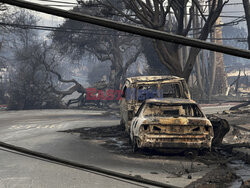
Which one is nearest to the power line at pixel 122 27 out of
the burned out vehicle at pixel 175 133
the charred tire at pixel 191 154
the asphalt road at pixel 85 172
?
the asphalt road at pixel 85 172

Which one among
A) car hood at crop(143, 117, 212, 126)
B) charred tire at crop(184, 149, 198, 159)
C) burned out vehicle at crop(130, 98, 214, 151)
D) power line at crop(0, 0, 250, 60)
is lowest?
charred tire at crop(184, 149, 198, 159)

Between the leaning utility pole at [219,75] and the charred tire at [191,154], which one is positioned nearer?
the charred tire at [191,154]

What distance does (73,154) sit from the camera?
29.4 ft

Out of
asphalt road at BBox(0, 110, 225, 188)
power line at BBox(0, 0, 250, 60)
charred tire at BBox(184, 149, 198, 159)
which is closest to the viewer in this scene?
power line at BBox(0, 0, 250, 60)

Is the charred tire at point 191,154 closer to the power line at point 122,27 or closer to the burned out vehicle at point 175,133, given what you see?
the burned out vehicle at point 175,133

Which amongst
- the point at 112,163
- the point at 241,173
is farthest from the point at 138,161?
the point at 241,173

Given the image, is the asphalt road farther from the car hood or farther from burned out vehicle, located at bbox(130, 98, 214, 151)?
the car hood

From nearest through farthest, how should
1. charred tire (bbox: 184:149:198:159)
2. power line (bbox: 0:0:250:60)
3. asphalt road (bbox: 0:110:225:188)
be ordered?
power line (bbox: 0:0:250:60), asphalt road (bbox: 0:110:225:188), charred tire (bbox: 184:149:198:159)

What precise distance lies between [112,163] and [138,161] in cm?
63

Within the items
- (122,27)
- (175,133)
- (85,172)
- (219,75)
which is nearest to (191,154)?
(175,133)

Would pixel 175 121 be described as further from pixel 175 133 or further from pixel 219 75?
pixel 219 75

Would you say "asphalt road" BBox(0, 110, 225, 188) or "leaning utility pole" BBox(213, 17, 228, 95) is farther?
"leaning utility pole" BBox(213, 17, 228, 95)

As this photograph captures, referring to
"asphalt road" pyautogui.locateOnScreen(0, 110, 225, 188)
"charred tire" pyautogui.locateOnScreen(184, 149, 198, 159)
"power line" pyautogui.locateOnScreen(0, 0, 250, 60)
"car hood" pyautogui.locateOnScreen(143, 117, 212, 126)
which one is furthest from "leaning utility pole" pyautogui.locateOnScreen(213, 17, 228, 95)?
"power line" pyautogui.locateOnScreen(0, 0, 250, 60)

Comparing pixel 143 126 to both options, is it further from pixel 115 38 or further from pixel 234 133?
pixel 115 38
